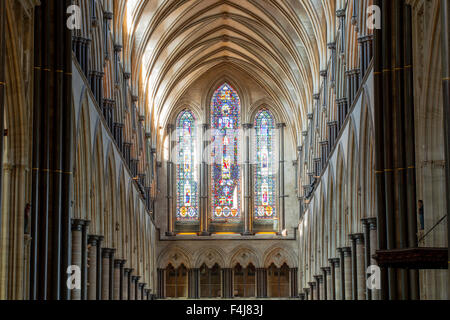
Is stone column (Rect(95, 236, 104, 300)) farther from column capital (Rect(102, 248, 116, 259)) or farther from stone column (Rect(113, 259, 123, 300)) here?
stone column (Rect(113, 259, 123, 300))

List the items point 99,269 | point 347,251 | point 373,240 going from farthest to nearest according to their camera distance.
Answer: point 347,251 → point 99,269 → point 373,240

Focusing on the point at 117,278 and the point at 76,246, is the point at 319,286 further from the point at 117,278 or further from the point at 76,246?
the point at 76,246

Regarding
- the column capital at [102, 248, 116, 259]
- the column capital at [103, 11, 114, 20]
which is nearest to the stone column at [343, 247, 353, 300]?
the column capital at [102, 248, 116, 259]

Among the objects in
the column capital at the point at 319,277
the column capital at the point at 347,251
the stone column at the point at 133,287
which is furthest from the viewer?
the column capital at the point at 319,277

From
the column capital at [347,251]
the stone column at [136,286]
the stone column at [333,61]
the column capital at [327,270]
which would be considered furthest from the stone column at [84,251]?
the stone column at [136,286]

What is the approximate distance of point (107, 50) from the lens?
118 feet

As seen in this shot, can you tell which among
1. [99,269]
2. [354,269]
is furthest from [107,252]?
[354,269]

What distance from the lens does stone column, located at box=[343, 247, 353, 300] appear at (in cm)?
3503

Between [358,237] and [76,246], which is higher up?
[358,237]

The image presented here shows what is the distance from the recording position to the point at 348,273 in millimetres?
35438

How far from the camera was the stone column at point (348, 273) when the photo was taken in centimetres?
3503

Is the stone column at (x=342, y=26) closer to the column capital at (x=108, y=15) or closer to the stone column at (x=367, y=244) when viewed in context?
the stone column at (x=367, y=244)
